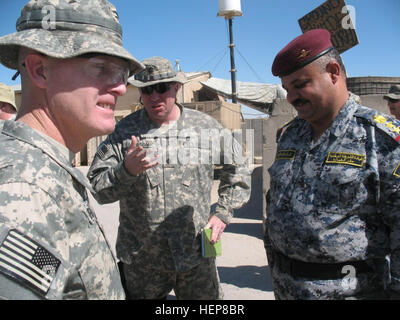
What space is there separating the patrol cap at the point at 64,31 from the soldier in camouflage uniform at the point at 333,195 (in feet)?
4.01

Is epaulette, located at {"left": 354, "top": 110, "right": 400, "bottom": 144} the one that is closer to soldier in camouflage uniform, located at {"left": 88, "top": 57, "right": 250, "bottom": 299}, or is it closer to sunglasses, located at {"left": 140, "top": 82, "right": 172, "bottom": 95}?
soldier in camouflage uniform, located at {"left": 88, "top": 57, "right": 250, "bottom": 299}

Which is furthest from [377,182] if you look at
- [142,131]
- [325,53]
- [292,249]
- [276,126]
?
[276,126]

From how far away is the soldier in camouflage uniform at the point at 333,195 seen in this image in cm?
165

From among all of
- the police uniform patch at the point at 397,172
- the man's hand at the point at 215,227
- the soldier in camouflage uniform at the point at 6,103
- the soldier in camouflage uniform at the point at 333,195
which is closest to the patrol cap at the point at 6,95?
the soldier in camouflage uniform at the point at 6,103

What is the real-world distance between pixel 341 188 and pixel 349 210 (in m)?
0.12

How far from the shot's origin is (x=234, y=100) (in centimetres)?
1655

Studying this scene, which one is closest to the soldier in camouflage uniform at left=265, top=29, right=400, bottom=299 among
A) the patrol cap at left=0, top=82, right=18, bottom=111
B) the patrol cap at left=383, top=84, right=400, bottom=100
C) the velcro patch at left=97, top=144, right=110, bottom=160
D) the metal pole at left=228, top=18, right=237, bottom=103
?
the velcro patch at left=97, top=144, right=110, bottom=160

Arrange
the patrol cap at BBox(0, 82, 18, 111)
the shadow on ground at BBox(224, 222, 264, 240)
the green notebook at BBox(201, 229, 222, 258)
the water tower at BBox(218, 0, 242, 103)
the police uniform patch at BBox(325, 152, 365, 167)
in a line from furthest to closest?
the water tower at BBox(218, 0, 242, 103) → the shadow on ground at BBox(224, 222, 264, 240) → the patrol cap at BBox(0, 82, 18, 111) → the green notebook at BBox(201, 229, 222, 258) → the police uniform patch at BBox(325, 152, 365, 167)

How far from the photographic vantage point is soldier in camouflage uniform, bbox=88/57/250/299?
2340 millimetres

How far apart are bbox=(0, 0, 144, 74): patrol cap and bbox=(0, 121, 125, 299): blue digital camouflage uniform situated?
0.87 ft

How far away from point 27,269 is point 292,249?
1433 mm

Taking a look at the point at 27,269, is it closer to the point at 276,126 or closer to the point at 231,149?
the point at 231,149

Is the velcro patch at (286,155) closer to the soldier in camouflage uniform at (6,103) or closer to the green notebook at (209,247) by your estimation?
the green notebook at (209,247)

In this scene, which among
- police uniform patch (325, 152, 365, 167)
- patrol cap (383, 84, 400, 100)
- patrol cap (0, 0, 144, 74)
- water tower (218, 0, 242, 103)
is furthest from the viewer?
water tower (218, 0, 242, 103)
